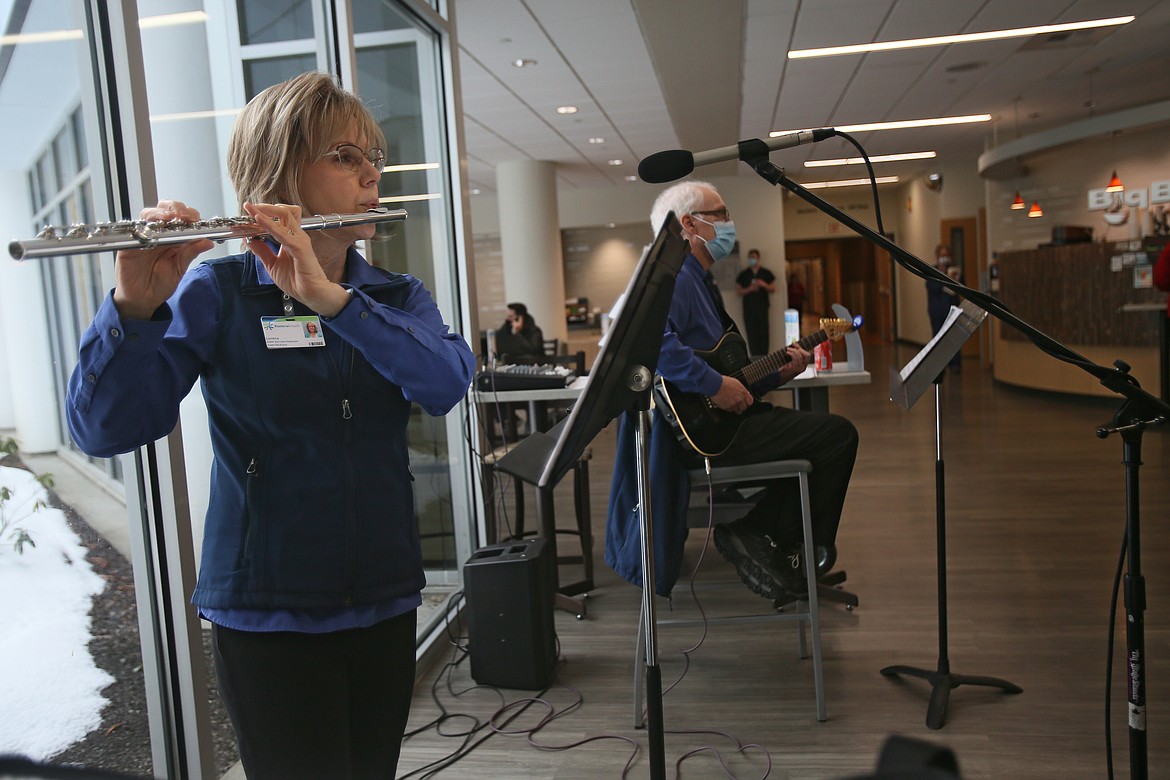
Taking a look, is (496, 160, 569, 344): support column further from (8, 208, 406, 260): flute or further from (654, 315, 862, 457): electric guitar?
(8, 208, 406, 260): flute

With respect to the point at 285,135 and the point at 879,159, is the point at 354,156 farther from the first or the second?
the point at 879,159

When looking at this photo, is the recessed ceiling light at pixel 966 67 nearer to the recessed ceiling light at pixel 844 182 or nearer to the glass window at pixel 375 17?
the glass window at pixel 375 17

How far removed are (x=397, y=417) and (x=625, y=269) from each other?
1388 centimetres

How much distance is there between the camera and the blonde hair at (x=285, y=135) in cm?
120

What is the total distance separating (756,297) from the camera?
522 inches

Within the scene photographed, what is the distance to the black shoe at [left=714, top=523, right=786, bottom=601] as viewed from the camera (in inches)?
114

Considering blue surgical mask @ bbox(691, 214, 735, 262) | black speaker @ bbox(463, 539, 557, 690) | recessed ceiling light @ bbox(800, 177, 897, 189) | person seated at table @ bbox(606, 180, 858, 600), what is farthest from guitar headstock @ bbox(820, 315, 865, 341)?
recessed ceiling light @ bbox(800, 177, 897, 189)

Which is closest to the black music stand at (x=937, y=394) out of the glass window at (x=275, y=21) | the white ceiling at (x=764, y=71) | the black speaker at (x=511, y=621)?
the black speaker at (x=511, y=621)

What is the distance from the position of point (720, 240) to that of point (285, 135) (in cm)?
225

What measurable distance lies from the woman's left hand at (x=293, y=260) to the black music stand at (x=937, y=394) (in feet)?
5.74

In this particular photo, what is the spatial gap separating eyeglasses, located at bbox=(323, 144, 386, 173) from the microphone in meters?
0.62

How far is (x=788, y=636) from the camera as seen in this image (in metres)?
3.19

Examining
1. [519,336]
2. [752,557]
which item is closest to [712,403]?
[752,557]

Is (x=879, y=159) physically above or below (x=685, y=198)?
above
